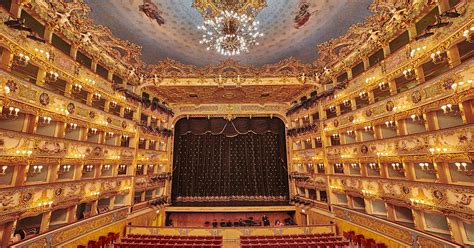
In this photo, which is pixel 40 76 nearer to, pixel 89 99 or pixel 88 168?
pixel 89 99

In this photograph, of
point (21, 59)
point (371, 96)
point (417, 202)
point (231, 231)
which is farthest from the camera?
point (231, 231)

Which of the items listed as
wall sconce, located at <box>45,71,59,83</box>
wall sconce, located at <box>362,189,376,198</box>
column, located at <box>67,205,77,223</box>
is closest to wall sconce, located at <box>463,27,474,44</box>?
wall sconce, located at <box>362,189,376,198</box>

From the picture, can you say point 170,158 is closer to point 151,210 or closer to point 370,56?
point 151,210

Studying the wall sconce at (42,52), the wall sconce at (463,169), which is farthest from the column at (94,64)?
the wall sconce at (463,169)

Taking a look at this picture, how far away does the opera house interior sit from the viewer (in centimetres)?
881

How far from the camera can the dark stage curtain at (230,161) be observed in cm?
2209

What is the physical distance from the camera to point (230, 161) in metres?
23.5

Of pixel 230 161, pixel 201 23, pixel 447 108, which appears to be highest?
pixel 201 23

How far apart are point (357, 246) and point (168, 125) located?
18.9 metres

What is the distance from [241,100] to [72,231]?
54.9 ft

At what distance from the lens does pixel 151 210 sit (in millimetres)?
17906

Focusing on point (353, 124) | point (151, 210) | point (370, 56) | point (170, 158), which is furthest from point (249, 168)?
point (370, 56)

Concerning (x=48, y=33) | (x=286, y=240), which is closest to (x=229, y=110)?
(x=286, y=240)

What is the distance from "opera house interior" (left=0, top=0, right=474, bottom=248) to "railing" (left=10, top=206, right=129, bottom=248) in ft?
0.23
